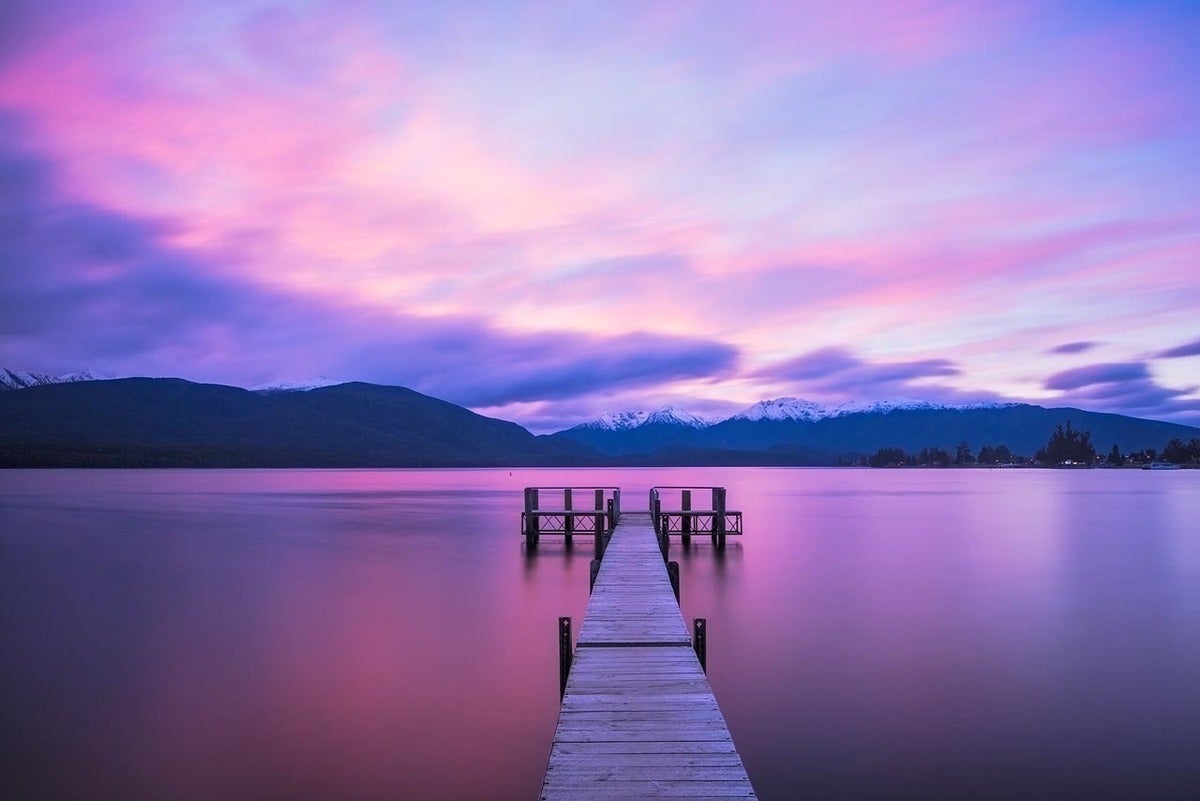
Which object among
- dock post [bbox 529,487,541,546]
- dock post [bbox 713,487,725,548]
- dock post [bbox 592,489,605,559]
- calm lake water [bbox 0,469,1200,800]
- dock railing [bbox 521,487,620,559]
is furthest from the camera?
dock post [bbox 529,487,541,546]

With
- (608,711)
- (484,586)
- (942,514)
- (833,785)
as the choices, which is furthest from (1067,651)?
(942,514)

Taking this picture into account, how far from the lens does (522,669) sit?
54.4 ft

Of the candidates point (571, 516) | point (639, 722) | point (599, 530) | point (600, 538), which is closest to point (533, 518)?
point (571, 516)

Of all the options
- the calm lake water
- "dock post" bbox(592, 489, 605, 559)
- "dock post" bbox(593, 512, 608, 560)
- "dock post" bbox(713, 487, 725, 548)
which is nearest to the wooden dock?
the calm lake water

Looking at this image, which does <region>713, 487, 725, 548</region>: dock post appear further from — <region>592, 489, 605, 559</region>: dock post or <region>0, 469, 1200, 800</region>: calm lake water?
<region>592, 489, 605, 559</region>: dock post

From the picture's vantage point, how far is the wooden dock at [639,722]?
7.21 metres

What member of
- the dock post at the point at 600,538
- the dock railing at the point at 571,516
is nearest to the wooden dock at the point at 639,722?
the dock railing at the point at 571,516

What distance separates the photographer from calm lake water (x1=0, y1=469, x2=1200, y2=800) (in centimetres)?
1125

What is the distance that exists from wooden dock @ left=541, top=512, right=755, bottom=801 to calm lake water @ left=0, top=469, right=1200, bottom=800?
1.86 metres

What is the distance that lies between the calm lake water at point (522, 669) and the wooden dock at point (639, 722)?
1865 mm

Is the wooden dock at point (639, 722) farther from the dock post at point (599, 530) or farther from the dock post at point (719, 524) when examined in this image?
the dock post at point (719, 524)

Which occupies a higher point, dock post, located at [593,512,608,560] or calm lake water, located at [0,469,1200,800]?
dock post, located at [593,512,608,560]

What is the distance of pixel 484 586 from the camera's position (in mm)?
26562

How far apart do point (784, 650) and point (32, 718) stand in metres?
13.3
